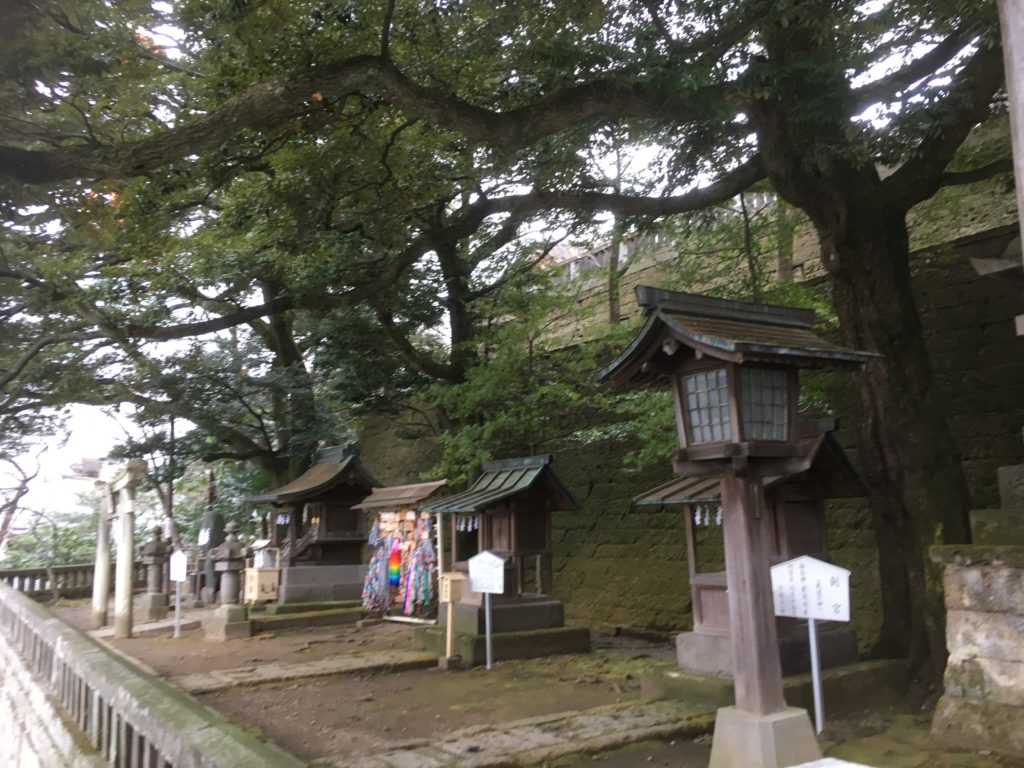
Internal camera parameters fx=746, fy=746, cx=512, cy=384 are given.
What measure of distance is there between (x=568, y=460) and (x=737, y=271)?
212 inches

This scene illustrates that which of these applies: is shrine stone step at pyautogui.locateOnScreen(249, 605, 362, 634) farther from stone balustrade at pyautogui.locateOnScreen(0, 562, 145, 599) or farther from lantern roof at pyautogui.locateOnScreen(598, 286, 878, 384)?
lantern roof at pyautogui.locateOnScreen(598, 286, 878, 384)

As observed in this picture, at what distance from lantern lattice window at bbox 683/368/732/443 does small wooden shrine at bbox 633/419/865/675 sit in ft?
5.44

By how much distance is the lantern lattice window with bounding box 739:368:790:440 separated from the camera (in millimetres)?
5055

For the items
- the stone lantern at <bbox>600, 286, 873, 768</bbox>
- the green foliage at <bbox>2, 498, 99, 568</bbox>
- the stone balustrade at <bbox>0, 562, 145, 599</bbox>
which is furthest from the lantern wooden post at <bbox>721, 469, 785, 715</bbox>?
the green foliage at <bbox>2, 498, 99, 568</bbox>

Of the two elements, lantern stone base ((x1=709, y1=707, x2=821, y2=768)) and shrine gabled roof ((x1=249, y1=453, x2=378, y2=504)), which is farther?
Result: shrine gabled roof ((x1=249, y1=453, x2=378, y2=504))

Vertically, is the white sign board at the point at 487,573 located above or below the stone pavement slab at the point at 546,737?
above

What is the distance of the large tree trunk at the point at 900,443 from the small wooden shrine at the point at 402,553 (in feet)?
22.6

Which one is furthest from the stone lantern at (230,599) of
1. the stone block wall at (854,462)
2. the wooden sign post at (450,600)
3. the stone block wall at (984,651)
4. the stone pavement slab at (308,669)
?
the stone block wall at (984,651)

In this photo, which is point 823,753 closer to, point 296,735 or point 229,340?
point 296,735

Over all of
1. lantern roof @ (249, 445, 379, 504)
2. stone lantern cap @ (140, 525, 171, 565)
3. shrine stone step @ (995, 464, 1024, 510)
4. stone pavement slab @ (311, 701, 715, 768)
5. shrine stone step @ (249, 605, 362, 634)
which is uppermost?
lantern roof @ (249, 445, 379, 504)

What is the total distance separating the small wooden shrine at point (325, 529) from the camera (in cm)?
1335

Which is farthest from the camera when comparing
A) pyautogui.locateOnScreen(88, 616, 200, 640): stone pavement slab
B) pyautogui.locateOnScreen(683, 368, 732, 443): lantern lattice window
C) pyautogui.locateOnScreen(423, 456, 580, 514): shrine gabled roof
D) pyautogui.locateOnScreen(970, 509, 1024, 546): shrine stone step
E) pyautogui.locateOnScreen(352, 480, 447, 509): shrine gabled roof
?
pyautogui.locateOnScreen(352, 480, 447, 509): shrine gabled roof

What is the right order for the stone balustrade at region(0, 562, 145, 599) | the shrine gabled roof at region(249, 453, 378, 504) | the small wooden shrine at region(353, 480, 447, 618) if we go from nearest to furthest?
the small wooden shrine at region(353, 480, 447, 618) → the shrine gabled roof at region(249, 453, 378, 504) → the stone balustrade at region(0, 562, 145, 599)

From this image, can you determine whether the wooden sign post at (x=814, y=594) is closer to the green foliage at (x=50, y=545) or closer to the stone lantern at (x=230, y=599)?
the stone lantern at (x=230, y=599)
